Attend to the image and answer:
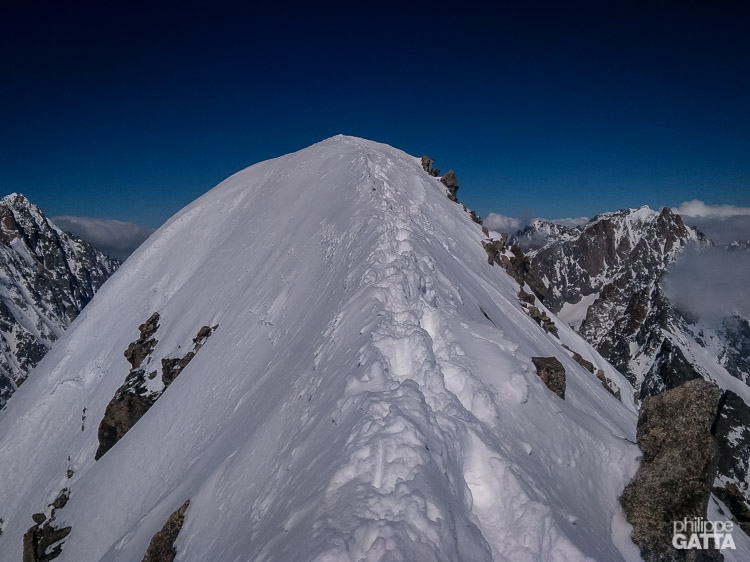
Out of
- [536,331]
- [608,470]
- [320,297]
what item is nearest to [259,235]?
[320,297]

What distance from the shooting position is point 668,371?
13012cm

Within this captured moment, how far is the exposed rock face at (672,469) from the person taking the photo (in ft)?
28.5

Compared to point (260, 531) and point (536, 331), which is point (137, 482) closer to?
point (260, 531)

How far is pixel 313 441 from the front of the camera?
9.29m

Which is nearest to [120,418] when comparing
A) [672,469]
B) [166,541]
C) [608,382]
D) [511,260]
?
[166,541]

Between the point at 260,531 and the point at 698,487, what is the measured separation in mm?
9240

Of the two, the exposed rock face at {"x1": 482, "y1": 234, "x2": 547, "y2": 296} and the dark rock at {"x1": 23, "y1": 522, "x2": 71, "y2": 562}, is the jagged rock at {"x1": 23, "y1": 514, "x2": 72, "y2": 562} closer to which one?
the dark rock at {"x1": 23, "y1": 522, "x2": 71, "y2": 562}

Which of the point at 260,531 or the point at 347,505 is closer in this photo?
the point at 347,505

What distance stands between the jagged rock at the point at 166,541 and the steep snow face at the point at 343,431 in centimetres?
42

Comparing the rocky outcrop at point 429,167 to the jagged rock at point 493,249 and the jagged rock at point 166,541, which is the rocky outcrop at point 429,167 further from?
the jagged rock at point 166,541

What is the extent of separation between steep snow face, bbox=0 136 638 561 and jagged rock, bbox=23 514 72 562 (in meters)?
0.71

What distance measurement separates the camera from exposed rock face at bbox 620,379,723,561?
8.69 m

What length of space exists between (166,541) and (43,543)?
17655 mm

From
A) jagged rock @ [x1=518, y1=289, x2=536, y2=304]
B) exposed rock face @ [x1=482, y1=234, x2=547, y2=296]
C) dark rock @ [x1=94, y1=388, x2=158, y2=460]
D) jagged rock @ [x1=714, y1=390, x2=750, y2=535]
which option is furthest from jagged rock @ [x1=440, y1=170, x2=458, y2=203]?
jagged rock @ [x1=714, y1=390, x2=750, y2=535]
